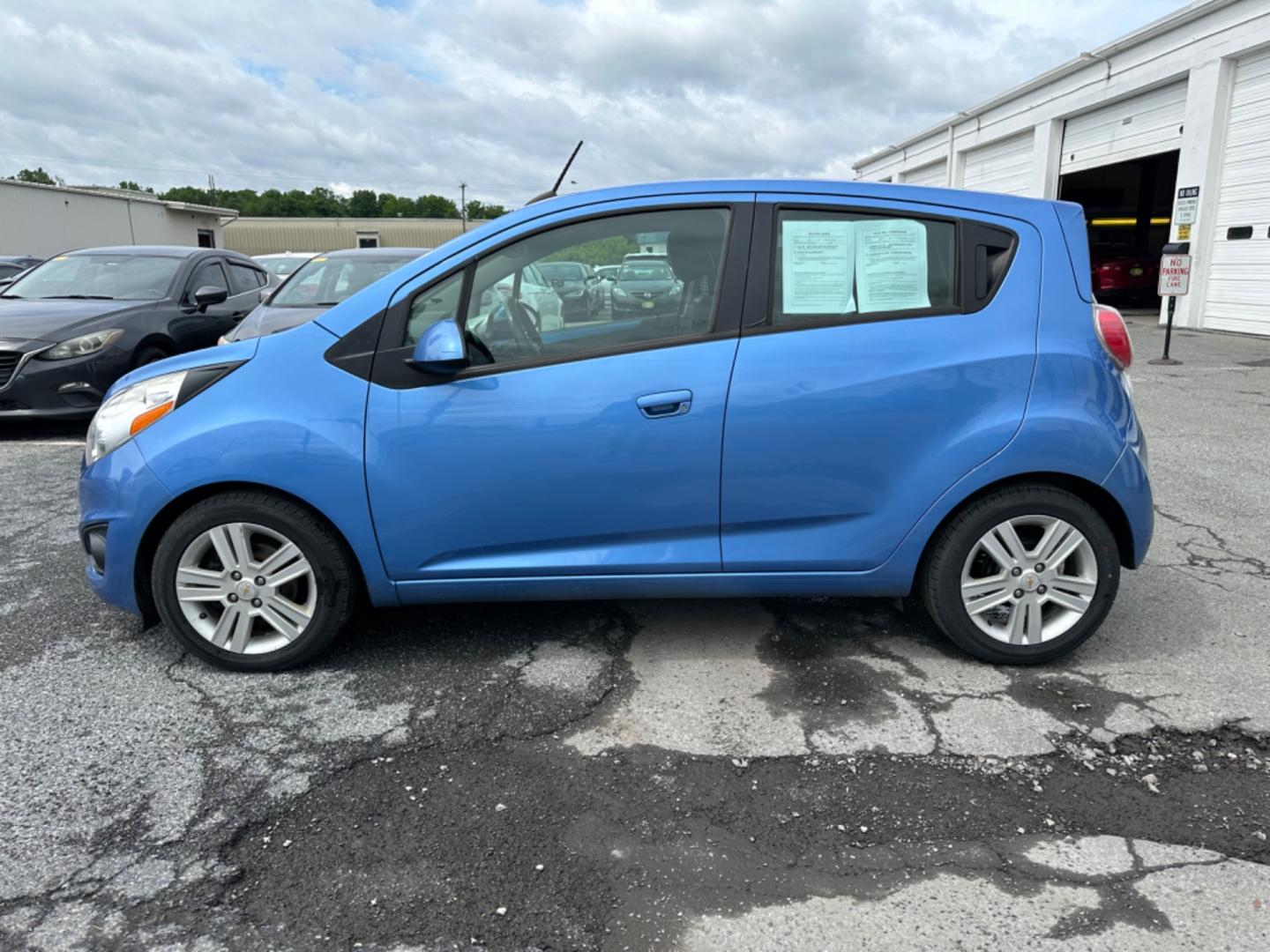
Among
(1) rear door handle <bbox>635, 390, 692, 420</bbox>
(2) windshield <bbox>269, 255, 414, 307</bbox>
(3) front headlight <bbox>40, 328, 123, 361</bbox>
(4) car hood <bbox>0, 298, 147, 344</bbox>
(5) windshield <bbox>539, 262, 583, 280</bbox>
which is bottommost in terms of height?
(3) front headlight <bbox>40, 328, 123, 361</bbox>

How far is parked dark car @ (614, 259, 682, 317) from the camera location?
3174mm

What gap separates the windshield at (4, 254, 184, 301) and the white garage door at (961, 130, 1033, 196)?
58.6ft

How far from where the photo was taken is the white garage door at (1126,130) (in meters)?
16.3

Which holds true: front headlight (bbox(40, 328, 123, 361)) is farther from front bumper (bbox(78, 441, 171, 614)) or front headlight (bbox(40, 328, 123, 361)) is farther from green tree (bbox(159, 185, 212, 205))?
green tree (bbox(159, 185, 212, 205))

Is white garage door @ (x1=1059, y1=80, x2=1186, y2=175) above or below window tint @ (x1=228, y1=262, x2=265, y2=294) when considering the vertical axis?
above

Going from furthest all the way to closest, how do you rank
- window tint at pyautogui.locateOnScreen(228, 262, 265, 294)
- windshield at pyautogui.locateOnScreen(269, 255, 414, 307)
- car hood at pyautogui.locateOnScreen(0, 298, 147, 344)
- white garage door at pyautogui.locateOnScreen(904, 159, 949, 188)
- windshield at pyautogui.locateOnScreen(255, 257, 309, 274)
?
white garage door at pyautogui.locateOnScreen(904, 159, 949, 188) < windshield at pyautogui.locateOnScreen(255, 257, 309, 274) < window tint at pyautogui.locateOnScreen(228, 262, 265, 294) < windshield at pyautogui.locateOnScreen(269, 255, 414, 307) < car hood at pyautogui.locateOnScreen(0, 298, 147, 344)

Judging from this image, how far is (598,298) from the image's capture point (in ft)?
10.5

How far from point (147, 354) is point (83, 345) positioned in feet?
1.70

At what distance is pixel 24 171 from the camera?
266 ft

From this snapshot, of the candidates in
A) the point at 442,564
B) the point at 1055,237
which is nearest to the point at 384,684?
the point at 442,564

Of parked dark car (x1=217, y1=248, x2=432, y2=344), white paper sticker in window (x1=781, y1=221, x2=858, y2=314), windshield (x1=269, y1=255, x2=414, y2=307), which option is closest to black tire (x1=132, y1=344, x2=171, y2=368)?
parked dark car (x1=217, y1=248, x2=432, y2=344)

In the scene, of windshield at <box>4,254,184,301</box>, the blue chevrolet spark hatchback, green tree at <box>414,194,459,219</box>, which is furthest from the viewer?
green tree at <box>414,194,459,219</box>

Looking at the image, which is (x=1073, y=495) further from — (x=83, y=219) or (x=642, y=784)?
(x=83, y=219)

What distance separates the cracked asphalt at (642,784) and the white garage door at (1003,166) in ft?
65.1
